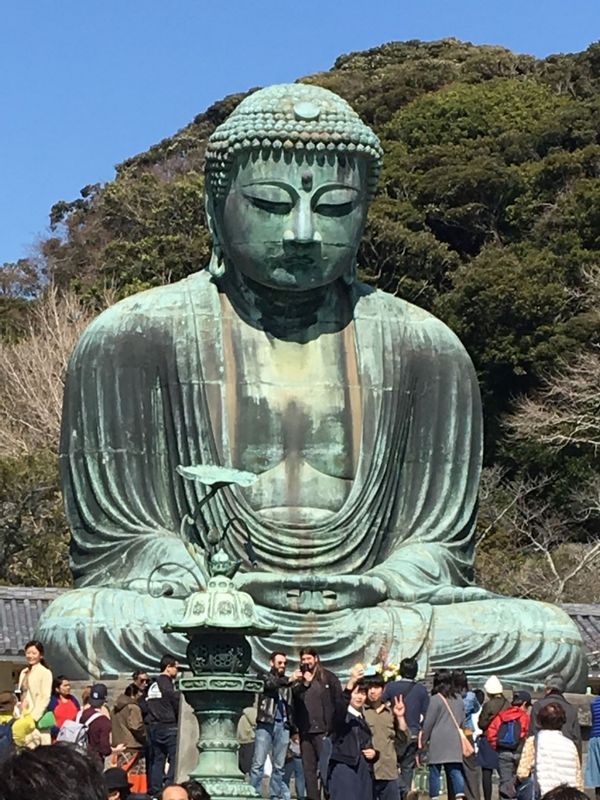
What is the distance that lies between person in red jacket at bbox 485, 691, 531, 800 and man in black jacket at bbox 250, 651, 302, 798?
4.30ft

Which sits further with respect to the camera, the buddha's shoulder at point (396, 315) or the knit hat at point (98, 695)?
the buddha's shoulder at point (396, 315)

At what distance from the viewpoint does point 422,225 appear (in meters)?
42.5

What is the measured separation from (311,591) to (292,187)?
8.73 feet

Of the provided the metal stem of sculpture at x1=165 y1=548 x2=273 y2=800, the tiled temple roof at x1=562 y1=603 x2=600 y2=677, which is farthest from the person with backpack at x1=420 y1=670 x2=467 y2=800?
the tiled temple roof at x1=562 y1=603 x2=600 y2=677

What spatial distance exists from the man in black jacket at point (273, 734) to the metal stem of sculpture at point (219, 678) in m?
0.75

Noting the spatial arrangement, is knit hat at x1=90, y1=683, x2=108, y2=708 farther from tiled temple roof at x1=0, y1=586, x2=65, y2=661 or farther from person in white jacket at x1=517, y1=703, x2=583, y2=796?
tiled temple roof at x1=0, y1=586, x2=65, y2=661

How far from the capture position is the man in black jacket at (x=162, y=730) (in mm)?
10234

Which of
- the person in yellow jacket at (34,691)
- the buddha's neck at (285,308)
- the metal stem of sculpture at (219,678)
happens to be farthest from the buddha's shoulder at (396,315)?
the metal stem of sculpture at (219,678)

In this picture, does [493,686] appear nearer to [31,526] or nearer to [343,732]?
[343,732]

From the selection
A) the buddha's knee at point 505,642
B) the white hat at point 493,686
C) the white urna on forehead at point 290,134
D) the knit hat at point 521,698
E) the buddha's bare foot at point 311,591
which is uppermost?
the white urna on forehead at point 290,134

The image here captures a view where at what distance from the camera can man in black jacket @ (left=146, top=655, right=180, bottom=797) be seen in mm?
10234

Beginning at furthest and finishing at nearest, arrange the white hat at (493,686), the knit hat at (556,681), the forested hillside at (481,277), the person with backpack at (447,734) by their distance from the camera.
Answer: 1. the forested hillside at (481,277)
2. the knit hat at (556,681)
3. the white hat at (493,686)
4. the person with backpack at (447,734)

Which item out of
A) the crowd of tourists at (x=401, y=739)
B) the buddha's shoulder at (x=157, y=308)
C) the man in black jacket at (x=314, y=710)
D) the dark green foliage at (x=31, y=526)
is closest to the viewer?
the crowd of tourists at (x=401, y=739)

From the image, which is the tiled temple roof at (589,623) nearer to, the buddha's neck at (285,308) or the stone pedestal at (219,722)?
the buddha's neck at (285,308)
